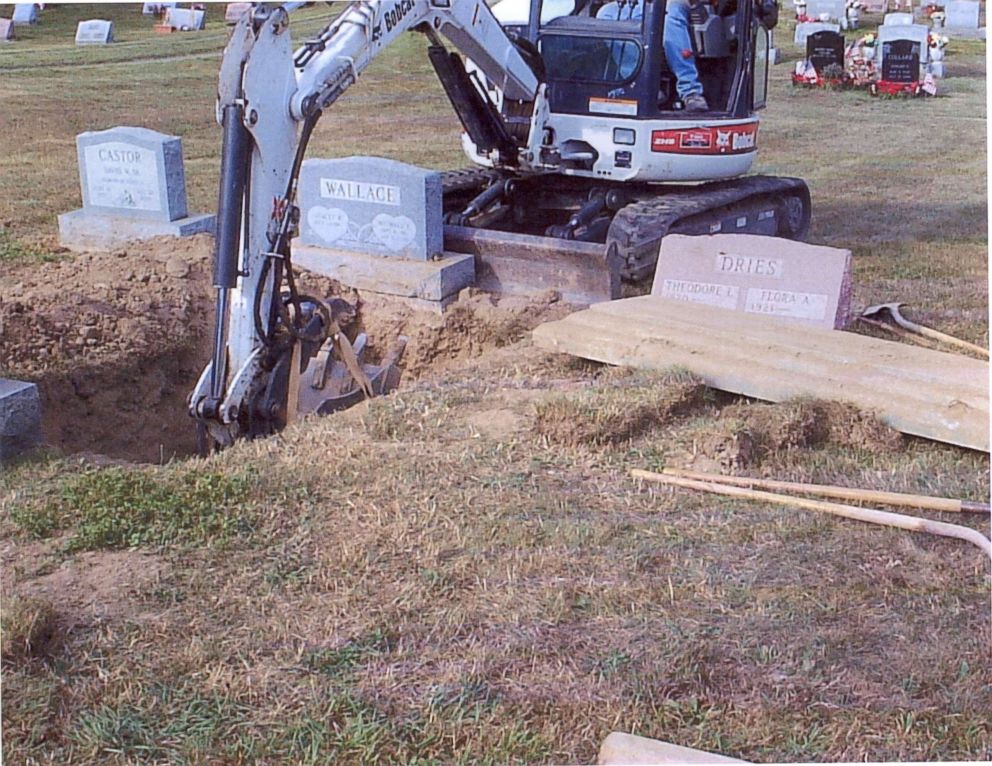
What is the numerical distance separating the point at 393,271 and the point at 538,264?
2.34ft

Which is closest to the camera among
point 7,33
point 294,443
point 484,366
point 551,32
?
point 294,443

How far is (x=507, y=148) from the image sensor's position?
6.78 meters

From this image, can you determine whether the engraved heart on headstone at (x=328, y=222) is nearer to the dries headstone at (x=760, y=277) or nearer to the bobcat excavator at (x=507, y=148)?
the bobcat excavator at (x=507, y=148)

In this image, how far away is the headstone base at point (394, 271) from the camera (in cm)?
618

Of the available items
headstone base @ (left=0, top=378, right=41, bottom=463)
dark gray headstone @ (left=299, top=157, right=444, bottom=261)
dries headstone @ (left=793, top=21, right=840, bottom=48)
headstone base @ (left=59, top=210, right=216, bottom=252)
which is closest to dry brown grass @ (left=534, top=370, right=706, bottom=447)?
headstone base @ (left=0, top=378, right=41, bottom=463)

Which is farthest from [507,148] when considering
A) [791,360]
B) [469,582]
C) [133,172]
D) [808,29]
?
[808,29]

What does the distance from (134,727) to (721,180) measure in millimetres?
5353

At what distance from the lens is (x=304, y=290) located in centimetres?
623

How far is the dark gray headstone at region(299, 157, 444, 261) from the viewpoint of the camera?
621 centimetres

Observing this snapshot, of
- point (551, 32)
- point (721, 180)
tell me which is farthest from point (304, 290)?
point (721, 180)

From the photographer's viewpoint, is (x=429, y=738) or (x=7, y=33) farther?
(x=7, y=33)

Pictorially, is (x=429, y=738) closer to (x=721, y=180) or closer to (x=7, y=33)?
(x=7, y=33)

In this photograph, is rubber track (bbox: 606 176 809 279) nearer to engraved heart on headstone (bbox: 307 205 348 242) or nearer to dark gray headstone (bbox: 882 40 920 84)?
engraved heart on headstone (bbox: 307 205 348 242)

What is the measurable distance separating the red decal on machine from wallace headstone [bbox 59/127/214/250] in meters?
2.50
